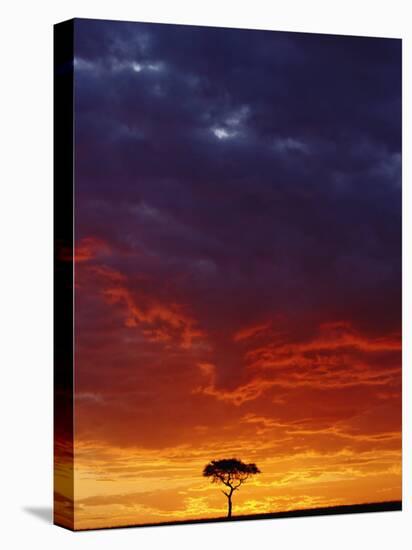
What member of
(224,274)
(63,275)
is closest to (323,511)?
(224,274)

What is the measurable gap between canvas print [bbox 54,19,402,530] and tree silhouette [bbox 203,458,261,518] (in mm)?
17

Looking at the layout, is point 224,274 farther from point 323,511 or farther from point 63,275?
point 323,511

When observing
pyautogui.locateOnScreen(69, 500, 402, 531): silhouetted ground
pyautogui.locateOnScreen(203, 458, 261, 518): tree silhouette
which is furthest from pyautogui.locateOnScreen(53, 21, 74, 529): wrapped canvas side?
pyautogui.locateOnScreen(203, 458, 261, 518): tree silhouette

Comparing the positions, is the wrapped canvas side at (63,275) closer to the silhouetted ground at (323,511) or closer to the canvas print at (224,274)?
the canvas print at (224,274)

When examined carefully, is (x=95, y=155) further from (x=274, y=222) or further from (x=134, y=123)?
(x=274, y=222)

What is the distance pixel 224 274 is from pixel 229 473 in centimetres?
154

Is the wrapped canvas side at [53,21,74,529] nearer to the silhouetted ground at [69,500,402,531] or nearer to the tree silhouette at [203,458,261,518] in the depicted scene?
the silhouetted ground at [69,500,402,531]

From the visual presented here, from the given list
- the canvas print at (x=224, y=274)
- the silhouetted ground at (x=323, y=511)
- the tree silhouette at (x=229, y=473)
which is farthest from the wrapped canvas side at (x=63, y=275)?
the tree silhouette at (x=229, y=473)

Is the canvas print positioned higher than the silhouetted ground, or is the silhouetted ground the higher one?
the canvas print

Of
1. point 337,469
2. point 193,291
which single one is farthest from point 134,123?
point 337,469

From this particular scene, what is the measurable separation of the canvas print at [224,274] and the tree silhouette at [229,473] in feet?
0.06

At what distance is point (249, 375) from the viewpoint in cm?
1391

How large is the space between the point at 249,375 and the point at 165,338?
780mm

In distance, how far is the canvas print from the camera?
43.9ft
